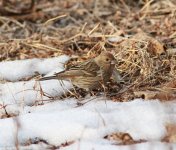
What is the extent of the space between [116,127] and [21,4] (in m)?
5.90

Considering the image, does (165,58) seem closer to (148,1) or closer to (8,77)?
(8,77)

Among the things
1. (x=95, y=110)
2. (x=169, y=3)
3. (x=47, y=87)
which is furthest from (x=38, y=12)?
(x=95, y=110)

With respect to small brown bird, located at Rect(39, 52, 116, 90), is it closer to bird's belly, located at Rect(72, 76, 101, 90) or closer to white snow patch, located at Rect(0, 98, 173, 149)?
bird's belly, located at Rect(72, 76, 101, 90)

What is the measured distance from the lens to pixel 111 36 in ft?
24.7

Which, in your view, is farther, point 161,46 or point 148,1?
point 148,1

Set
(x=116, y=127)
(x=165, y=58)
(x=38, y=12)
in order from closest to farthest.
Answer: (x=116, y=127) < (x=165, y=58) < (x=38, y=12)

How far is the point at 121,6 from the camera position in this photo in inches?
387

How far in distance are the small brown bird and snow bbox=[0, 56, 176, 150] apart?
20 cm

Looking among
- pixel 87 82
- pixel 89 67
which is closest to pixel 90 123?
pixel 87 82

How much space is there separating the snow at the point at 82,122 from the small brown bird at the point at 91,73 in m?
0.20

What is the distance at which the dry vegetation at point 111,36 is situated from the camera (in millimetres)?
6154

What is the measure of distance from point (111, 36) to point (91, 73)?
166cm

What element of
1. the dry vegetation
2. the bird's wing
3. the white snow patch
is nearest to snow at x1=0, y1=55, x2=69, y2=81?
the dry vegetation

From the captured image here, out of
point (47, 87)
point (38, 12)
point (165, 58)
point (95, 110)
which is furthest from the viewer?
point (38, 12)
